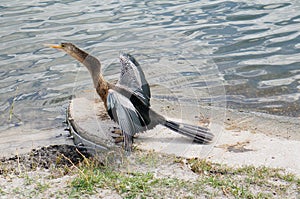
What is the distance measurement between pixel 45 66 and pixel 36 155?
322cm

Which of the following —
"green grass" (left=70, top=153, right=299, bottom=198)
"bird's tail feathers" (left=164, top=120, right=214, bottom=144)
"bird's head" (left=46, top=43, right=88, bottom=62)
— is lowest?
"bird's tail feathers" (left=164, top=120, right=214, bottom=144)

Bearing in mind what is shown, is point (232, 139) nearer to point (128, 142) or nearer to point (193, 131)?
point (193, 131)

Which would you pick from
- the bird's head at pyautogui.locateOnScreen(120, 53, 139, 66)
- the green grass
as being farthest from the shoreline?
the bird's head at pyautogui.locateOnScreen(120, 53, 139, 66)

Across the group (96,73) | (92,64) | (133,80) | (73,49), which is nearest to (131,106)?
(133,80)

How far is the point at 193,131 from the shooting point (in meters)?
5.18

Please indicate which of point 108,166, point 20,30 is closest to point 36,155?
point 108,166

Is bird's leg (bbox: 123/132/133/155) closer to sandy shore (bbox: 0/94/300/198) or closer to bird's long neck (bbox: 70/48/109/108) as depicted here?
sandy shore (bbox: 0/94/300/198)

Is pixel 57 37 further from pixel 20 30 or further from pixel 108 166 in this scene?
pixel 108 166

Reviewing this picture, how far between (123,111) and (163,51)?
388 cm

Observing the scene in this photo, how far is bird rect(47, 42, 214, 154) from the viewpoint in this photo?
461 centimetres

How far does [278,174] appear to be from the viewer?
4.12 m

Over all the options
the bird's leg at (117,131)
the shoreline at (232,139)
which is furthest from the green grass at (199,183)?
the bird's leg at (117,131)

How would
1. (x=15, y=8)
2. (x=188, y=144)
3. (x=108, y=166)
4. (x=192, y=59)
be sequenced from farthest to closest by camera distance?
1. (x=15, y=8)
2. (x=192, y=59)
3. (x=188, y=144)
4. (x=108, y=166)

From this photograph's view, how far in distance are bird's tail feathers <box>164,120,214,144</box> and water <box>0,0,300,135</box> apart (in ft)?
4.31
